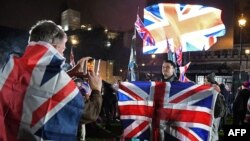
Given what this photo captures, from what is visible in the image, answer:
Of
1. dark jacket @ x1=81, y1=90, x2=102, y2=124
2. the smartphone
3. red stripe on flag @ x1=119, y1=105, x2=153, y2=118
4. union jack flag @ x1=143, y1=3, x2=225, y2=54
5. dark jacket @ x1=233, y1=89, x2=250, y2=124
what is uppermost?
union jack flag @ x1=143, y1=3, x2=225, y2=54

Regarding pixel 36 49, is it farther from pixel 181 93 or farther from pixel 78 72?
pixel 181 93

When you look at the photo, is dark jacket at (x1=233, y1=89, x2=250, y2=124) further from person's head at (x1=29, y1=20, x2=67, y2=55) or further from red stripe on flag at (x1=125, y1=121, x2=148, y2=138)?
person's head at (x1=29, y1=20, x2=67, y2=55)

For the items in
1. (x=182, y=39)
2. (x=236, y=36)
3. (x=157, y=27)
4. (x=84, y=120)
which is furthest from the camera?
(x=236, y=36)

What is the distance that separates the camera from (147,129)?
566cm

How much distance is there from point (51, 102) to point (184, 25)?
84.0 feet

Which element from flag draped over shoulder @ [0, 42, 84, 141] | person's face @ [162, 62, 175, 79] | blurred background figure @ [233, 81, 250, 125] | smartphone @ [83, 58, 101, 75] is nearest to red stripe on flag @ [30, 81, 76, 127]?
flag draped over shoulder @ [0, 42, 84, 141]

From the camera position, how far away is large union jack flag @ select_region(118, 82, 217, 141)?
5438 mm

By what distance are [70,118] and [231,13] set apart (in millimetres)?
25294

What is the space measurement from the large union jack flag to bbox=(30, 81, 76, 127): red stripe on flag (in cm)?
289

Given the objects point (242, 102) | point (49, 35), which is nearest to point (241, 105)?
point (242, 102)

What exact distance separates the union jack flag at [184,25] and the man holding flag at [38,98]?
20.6 metres

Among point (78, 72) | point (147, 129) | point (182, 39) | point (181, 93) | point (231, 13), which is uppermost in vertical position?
point (231, 13)

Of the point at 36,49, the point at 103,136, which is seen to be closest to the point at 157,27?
the point at 103,136

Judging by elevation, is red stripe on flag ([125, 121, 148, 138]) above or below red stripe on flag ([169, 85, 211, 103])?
below
